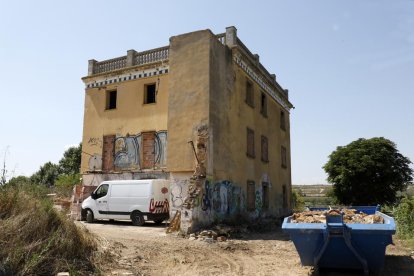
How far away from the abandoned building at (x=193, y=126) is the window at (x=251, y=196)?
0.17ft

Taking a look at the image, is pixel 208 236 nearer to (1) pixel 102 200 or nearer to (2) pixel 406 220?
(1) pixel 102 200

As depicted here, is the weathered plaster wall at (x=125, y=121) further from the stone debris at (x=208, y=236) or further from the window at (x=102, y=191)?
the stone debris at (x=208, y=236)

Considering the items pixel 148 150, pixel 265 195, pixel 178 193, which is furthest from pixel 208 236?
pixel 265 195

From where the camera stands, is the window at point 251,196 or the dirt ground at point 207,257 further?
the window at point 251,196

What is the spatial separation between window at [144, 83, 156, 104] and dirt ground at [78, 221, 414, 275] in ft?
27.7

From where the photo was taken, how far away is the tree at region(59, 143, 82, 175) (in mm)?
45719

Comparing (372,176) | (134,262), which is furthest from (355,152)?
(134,262)

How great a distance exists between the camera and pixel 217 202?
16.1 meters

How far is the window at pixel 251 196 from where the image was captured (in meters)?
19.5

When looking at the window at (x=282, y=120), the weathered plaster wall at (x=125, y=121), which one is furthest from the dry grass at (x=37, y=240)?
the window at (x=282, y=120)

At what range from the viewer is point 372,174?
106 feet

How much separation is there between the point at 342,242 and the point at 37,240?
554cm

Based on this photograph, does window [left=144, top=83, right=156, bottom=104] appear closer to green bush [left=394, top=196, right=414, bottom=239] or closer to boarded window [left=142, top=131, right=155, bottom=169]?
boarded window [left=142, top=131, right=155, bottom=169]

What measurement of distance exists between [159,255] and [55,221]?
3002 mm
